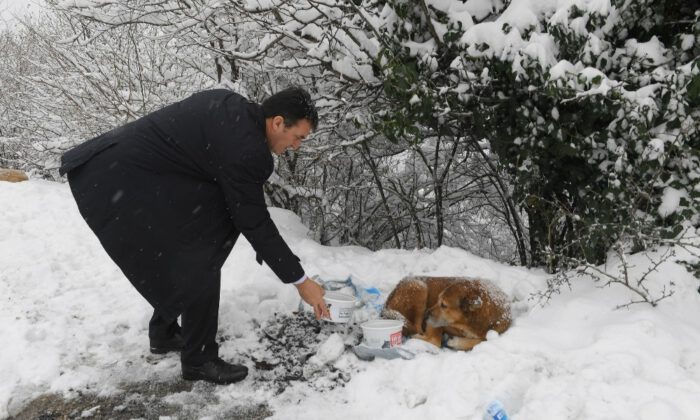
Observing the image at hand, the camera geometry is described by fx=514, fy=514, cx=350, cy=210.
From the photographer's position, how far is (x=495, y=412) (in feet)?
7.83

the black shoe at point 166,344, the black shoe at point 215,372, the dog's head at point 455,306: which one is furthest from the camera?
the black shoe at point 166,344

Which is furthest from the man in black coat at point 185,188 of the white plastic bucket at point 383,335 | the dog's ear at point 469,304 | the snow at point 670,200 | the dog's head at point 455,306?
the snow at point 670,200

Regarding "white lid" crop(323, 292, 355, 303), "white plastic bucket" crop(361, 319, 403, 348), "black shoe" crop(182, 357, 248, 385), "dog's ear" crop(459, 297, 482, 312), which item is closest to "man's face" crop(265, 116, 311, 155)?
"white lid" crop(323, 292, 355, 303)

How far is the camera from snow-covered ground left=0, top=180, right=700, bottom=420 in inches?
99.7

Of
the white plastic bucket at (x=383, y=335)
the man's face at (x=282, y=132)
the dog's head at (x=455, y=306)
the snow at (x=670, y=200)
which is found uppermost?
the man's face at (x=282, y=132)

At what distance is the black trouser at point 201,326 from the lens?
116 inches

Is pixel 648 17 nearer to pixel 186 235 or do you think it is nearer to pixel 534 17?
pixel 534 17

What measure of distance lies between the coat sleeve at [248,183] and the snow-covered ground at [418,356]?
842 millimetres

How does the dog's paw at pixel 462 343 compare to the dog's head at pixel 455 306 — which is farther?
the dog's head at pixel 455 306

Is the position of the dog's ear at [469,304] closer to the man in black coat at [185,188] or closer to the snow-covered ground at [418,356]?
the snow-covered ground at [418,356]

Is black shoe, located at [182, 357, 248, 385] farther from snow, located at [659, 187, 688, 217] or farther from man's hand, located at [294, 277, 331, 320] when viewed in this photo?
snow, located at [659, 187, 688, 217]

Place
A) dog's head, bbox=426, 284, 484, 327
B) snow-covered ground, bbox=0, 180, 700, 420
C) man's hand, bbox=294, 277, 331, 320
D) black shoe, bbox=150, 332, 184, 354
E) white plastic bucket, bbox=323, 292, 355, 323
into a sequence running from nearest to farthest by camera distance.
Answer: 1. snow-covered ground, bbox=0, 180, 700, 420
2. man's hand, bbox=294, 277, 331, 320
3. white plastic bucket, bbox=323, 292, 355, 323
4. dog's head, bbox=426, 284, 484, 327
5. black shoe, bbox=150, 332, 184, 354

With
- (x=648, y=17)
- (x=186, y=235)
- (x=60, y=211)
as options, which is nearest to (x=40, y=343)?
(x=186, y=235)

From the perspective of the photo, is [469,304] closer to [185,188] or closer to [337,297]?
[337,297]
